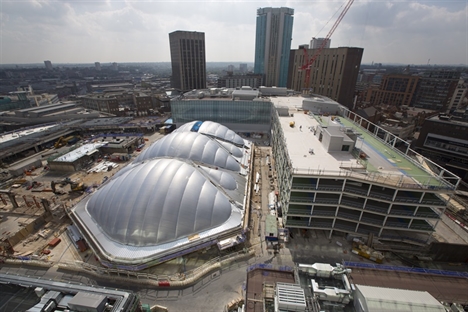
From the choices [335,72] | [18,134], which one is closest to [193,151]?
[18,134]

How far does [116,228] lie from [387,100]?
6170 inches

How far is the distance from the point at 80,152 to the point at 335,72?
100533mm

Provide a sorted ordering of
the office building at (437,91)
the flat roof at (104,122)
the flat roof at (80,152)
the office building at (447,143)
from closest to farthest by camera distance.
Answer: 1. the flat roof at (80,152)
2. the office building at (447,143)
3. the flat roof at (104,122)
4. the office building at (437,91)

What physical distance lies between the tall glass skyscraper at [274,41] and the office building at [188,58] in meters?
47.4

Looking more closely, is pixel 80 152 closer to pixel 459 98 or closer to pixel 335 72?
pixel 335 72

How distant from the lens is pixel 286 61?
166m

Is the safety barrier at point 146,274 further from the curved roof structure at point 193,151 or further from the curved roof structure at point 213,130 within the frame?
the curved roof structure at point 213,130

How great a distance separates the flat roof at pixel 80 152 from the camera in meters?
57.6

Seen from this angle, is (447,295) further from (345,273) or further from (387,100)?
(387,100)

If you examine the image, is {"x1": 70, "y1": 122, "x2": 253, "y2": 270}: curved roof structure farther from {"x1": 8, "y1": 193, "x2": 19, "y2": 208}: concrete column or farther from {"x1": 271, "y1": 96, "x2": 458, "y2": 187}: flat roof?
{"x1": 8, "y1": 193, "x2": 19, "y2": 208}: concrete column

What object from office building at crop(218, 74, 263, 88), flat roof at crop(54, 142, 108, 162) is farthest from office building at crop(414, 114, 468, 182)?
office building at crop(218, 74, 263, 88)

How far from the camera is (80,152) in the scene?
204 feet

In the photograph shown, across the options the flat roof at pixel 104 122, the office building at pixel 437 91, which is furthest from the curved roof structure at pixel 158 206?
the office building at pixel 437 91

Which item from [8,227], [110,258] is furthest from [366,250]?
[8,227]
